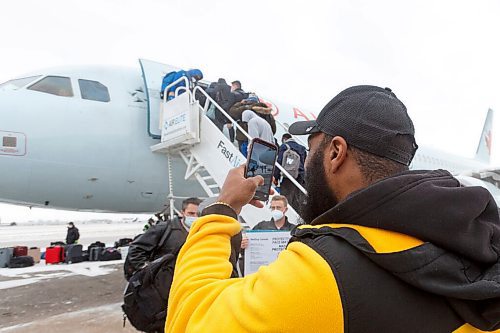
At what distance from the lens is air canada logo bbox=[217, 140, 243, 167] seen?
192 inches

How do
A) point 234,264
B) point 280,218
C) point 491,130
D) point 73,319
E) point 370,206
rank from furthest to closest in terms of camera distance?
1. point 491,130
2. point 73,319
3. point 280,218
4. point 234,264
5. point 370,206

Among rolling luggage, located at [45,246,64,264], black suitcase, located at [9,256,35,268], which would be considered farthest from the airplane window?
rolling luggage, located at [45,246,64,264]

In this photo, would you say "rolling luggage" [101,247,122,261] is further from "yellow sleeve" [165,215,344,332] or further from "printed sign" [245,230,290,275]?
"yellow sleeve" [165,215,344,332]

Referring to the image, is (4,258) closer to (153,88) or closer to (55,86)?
(55,86)

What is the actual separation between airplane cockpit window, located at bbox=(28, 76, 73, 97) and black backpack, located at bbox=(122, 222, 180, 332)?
4.21 metres

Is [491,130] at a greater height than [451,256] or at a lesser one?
greater

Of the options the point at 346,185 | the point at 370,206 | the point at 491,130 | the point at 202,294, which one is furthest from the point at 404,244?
the point at 491,130

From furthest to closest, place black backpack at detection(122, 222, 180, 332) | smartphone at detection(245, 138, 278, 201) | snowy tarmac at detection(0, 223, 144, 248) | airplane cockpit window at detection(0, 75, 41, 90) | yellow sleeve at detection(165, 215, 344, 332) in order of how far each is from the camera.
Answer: snowy tarmac at detection(0, 223, 144, 248), airplane cockpit window at detection(0, 75, 41, 90), black backpack at detection(122, 222, 180, 332), smartphone at detection(245, 138, 278, 201), yellow sleeve at detection(165, 215, 344, 332)

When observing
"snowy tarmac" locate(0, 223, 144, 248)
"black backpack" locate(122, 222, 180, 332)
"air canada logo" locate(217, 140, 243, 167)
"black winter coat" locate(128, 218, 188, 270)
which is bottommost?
"snowy tarmac" locate(0, 223, 144, 248)

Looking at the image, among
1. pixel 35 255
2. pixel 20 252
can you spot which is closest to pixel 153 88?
pixel 20 252

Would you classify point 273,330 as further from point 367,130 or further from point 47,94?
point 47,94

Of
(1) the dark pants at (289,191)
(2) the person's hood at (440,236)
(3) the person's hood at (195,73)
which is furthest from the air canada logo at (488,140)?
(2) the person's hood at (440,236)

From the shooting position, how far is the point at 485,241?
793 mm

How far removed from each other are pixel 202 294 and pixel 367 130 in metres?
0.53
